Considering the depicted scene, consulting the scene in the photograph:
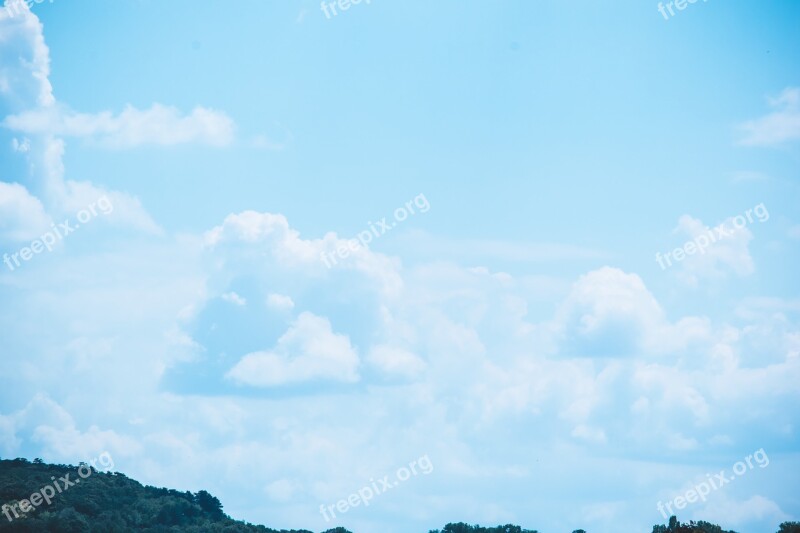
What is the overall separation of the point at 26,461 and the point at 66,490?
25.9 meters

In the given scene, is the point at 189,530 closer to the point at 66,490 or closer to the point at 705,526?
the point at 66,490

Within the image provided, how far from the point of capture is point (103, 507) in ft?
354

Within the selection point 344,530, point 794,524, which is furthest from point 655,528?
point 344,530

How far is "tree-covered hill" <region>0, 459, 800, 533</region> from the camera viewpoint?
92.6 metres

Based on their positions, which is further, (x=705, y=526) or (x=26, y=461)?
(x=26, y=461)

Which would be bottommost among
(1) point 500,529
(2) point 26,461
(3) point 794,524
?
(3) point 794,524

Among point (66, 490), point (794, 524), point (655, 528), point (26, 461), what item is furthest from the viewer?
point (26, 461)

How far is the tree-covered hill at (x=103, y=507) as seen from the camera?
9262 cm

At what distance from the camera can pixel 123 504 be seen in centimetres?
11200

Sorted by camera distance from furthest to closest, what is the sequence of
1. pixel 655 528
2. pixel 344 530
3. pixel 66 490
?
pixel 344 530, pixel 66 490, pixel 655 528

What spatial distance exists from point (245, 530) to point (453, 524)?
2836cm

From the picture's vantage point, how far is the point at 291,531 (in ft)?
408

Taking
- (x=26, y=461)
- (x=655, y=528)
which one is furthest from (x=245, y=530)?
(x=655, y=528)

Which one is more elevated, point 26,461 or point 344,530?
point 26,461
